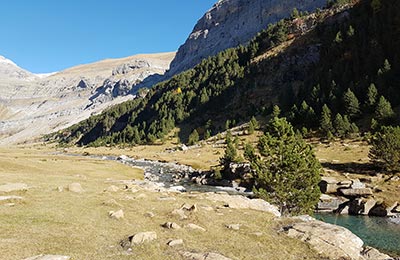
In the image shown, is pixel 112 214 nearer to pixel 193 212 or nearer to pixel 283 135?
pixel 193 212

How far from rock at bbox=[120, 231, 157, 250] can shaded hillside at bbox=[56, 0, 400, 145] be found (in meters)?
94.3

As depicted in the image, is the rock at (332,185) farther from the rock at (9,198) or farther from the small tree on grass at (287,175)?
the rock at (9,198)

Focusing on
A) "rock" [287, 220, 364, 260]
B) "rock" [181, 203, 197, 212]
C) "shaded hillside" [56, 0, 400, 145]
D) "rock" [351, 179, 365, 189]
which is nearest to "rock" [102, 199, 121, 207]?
"rock" [181, 203, 197, 212]

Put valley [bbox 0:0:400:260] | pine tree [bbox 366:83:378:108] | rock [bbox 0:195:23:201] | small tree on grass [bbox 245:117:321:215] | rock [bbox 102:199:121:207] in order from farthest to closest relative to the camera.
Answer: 1. pine tree [bbox 366:83:378:108]
2. small tree on grass [bbox 245:117:321:215]
3. rock [bbox 102:199:121:207]
4. rock [bbox 0:195:23:201]
5. valley [bbox 0:0:400:260]

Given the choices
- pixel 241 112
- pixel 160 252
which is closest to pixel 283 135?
pixel 160 252

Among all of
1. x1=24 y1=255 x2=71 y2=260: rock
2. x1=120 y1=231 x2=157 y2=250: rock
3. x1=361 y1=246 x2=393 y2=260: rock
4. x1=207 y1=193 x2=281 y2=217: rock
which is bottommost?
x1=361 y1=246 x2=393 y2=260: rock

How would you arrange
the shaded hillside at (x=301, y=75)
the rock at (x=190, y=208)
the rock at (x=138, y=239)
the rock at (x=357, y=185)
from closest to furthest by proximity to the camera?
the rock at (x=138, y=239), the rock at (x=190, y=208), the rock at (x=357, y=185), the shaded hillside at (x=301, y=75)

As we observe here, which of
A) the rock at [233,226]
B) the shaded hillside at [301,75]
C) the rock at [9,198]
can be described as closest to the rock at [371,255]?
the rock at [233,226]

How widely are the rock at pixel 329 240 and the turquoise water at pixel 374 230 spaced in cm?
1130

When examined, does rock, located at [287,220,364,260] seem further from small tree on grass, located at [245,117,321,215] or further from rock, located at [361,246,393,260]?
small tree on grass, located at [245,117,321,215]

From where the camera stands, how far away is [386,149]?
51.8 m

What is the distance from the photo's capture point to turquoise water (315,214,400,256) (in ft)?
99.3

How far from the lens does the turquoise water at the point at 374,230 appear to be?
30.3 metres

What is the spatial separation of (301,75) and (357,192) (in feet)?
391
